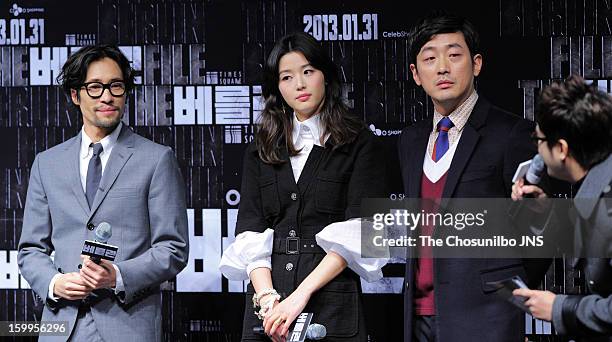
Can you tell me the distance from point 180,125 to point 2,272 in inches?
50.7

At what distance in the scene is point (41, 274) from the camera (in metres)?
4.00

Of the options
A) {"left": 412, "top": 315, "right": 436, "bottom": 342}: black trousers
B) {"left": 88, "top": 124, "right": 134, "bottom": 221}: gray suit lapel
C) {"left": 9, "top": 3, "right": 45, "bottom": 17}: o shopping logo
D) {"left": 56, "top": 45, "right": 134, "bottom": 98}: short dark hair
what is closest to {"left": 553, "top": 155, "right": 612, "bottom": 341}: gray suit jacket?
{"left": 412, "top": 315, "right": 436, "bottom": 342}: black trousers

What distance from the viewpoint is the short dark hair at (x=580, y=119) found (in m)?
3.03

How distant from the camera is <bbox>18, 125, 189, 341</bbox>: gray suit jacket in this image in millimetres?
3957

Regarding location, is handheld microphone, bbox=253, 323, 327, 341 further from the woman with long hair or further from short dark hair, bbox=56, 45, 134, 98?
short dark hair, bbox=56, 45, 134, 98

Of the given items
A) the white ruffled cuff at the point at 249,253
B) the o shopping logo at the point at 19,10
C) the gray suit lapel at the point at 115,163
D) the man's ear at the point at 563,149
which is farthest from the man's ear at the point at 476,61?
the o shopping logo at the point at 19,10

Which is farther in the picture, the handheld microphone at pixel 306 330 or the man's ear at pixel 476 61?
the man's ear at pixel 476 61

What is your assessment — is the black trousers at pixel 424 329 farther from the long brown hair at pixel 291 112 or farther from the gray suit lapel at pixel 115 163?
the gray suit lapel at pixel 115 163

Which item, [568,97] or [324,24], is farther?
[324,24]

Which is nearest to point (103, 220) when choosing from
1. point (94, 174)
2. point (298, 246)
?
point (94, 174)

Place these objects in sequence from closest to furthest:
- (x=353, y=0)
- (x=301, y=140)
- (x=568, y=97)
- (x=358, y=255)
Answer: (x=568, y=97) → (x=358, y=255) → (x=301, y=140) → (x=353, y=0)

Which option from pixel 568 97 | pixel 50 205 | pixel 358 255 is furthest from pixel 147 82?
pixel 568 97

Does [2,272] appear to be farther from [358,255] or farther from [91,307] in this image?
[358,255]

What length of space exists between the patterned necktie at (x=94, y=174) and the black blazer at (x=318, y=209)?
25.9 inches
